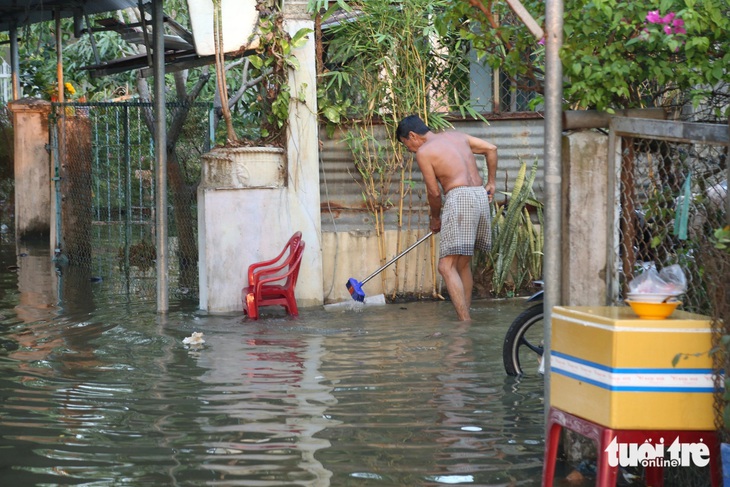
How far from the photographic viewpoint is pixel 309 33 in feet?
33.9

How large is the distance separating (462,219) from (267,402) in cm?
369

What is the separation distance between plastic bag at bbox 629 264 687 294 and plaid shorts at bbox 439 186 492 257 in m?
5.23

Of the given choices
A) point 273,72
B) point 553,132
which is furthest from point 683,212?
point 273,72

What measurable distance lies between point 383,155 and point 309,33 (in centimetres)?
145

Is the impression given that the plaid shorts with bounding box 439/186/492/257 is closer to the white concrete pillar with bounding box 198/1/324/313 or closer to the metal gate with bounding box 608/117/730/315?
the white concrete pillar with bounding box 198/1/324/313

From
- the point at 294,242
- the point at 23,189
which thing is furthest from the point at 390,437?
the point at 23,189

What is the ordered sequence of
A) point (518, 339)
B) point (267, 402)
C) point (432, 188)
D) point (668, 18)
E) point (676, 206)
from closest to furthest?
point (668, 18) < point (676, 206) < point (267, 402) < point (518, 339) < point (432, 188)

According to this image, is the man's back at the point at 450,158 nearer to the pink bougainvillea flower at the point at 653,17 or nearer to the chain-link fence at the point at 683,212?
the chain-link fence at the point at 683,212

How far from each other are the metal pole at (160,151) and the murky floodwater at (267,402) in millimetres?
380

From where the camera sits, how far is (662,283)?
4.18m

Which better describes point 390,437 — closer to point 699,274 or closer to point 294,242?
point 699,274

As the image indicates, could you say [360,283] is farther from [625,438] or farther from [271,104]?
[625,438]

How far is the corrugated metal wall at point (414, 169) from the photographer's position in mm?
10797

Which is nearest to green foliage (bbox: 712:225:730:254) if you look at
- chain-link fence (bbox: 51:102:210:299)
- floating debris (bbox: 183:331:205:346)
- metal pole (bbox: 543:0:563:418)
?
metal pole (bbox: 543:0:563:418)
